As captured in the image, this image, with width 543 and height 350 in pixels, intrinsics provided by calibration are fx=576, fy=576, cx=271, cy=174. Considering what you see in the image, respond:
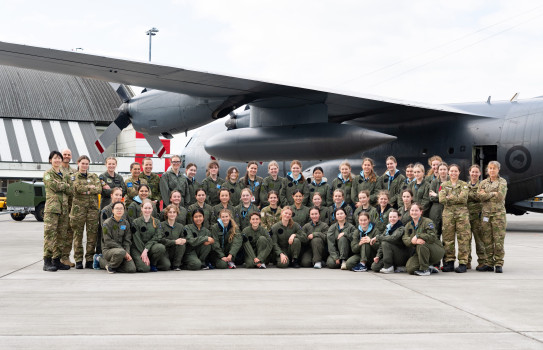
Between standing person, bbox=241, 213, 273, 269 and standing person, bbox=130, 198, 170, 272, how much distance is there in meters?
1.37

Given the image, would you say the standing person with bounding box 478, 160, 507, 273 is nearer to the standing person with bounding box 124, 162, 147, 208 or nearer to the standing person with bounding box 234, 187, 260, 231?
the standing person with bounding box 234, 187, 260, 231

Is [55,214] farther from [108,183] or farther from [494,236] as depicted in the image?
[494,236]

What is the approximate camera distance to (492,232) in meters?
9.38

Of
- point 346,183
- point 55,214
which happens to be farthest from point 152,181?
point 346,183

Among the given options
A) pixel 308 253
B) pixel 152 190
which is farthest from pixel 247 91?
pixel 308 253

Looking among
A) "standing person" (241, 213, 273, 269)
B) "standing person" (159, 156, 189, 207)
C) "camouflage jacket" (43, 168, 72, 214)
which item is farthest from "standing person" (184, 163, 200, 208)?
"camouflage jacket" (43, 168, 72, 214)

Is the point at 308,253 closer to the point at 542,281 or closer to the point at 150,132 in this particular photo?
the point at 542,281

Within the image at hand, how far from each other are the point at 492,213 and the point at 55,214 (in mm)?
7134

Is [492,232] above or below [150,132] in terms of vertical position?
below

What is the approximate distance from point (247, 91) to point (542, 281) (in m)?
9.18

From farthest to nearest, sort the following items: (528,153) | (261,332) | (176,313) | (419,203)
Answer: (528,153), (419,203), (176,313), (261,332)

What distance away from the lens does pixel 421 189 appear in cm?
984

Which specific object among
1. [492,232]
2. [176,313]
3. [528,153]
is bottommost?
[176,313]

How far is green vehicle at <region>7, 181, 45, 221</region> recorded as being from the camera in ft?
73.4
